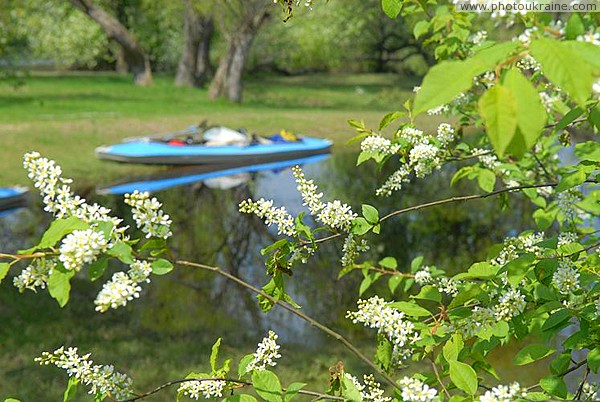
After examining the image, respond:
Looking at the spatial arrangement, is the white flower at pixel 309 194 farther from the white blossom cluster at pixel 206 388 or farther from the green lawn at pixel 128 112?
the green lawn at pixel 128 112

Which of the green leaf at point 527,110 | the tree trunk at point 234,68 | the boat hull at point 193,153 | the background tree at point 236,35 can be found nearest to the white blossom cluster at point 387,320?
the green leaf at point 527,110

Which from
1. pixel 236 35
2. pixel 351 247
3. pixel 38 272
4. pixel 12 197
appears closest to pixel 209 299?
pixel 12 197

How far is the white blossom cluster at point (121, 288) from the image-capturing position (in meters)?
1.40

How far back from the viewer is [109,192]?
12484mm

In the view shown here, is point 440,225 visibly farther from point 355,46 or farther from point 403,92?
point 355,46

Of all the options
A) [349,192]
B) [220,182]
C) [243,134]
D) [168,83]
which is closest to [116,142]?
[243,134]

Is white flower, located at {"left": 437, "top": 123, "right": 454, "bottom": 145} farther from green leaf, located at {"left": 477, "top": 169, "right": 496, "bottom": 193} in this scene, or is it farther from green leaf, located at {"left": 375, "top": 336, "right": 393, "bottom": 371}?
green leaf, located at {"left": 375, "top": 336, "right": 393, "bottom": 371}

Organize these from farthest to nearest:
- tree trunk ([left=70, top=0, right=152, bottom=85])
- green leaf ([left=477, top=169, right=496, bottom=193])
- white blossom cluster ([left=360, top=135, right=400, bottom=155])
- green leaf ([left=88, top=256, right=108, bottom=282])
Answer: tree trunk ([left=70, top=0, right=152, bottom=85])
green leaf ([left=477, top=169, right=496, bottom=193])
white blossom cluster ([left=360, top=135, right=400, bottom=155])
green leaf ([left=88, top=256, right=108, bottom=282])

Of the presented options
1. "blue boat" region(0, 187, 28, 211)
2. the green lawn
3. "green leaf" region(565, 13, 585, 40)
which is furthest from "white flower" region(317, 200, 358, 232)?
the green lawn

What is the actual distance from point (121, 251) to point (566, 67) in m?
0.85

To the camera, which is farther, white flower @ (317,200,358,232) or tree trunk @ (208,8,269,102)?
tree trunk @ (208,8,269,102)

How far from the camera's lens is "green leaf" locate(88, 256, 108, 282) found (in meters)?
1.36

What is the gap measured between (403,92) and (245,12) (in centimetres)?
872

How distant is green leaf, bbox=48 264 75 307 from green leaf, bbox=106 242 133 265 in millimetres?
82
